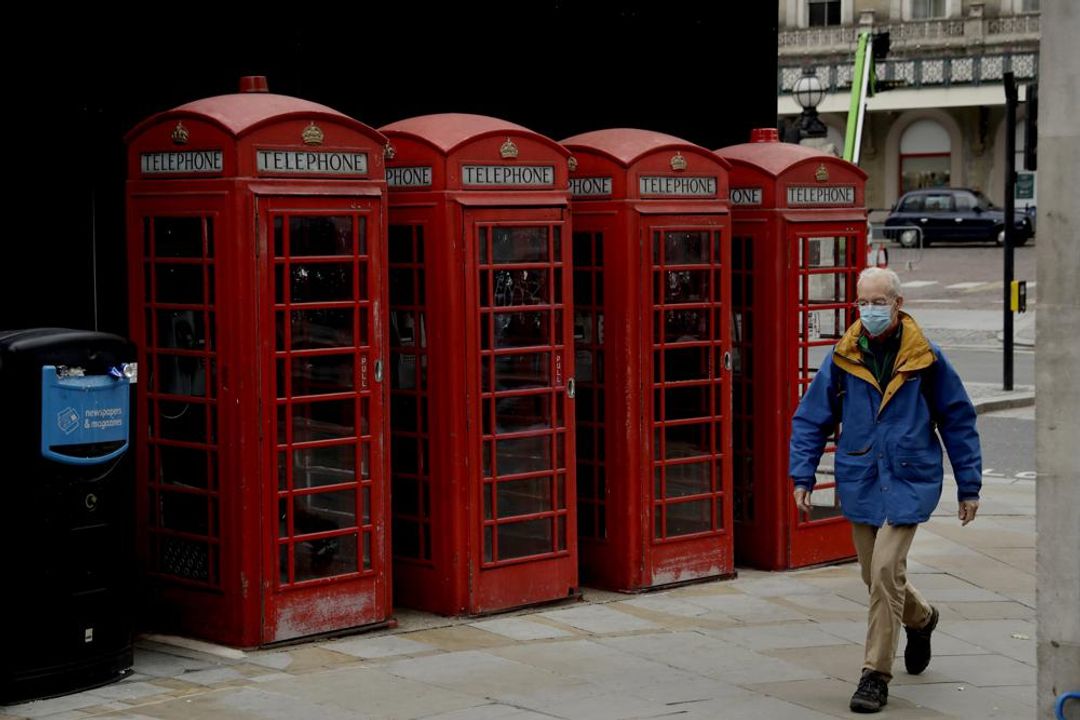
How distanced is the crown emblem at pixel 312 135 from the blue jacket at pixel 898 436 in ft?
7.99

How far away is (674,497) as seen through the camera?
8.88m

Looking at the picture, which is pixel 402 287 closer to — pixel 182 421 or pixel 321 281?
pixel 321 281

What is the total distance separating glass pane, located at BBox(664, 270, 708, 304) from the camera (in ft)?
28.6

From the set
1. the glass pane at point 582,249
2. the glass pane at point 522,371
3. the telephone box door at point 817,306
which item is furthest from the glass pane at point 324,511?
the telephone box door at point 817,306

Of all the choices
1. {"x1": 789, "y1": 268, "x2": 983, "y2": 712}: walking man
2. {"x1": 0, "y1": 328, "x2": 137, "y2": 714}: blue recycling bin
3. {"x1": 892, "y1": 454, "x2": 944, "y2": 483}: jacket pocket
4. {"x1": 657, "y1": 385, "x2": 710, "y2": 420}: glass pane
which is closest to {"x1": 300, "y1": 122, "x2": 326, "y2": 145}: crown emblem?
{"x1": 0, "y1": 328, "x2": 137, "y2": 714}: blue recycling bin

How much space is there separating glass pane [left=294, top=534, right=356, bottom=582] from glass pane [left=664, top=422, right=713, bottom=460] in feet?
6.59

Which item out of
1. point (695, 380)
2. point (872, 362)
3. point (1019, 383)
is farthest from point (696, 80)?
point (1019, 383)

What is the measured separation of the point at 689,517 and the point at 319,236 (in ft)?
9.15

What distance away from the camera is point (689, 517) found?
8969 millimetres

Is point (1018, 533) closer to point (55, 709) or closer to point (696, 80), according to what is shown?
point (696, 80)

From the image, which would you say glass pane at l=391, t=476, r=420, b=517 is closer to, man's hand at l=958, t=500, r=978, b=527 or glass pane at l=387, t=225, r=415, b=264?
glass pane at l=387, t=225, r=415, b=264

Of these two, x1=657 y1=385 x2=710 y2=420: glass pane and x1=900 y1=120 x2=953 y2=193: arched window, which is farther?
x1=900 y1=120 x2=953 y2=193: arched window

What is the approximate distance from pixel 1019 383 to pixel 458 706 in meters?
14.5

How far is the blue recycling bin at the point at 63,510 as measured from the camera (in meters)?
6.51
